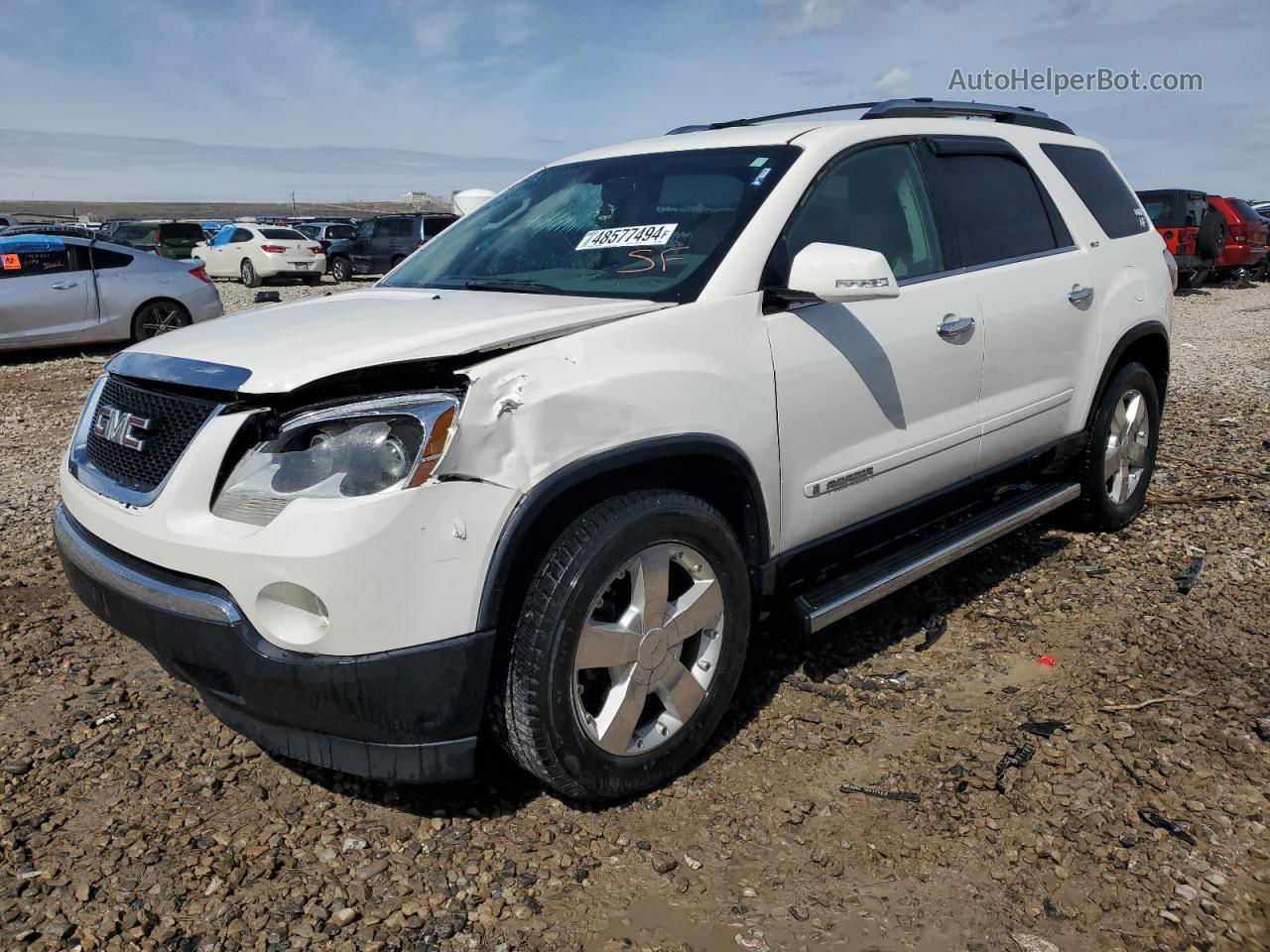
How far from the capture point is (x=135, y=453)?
8.85 feet

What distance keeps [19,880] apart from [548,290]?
2.16 metres

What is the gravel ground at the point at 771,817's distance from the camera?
2.47 metres

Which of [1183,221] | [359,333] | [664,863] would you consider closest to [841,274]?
[359,333]

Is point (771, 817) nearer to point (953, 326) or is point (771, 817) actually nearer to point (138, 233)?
point (953, 326)

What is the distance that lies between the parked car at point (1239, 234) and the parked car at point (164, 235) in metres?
23.4

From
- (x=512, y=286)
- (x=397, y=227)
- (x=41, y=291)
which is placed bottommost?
(x=512, y=286)

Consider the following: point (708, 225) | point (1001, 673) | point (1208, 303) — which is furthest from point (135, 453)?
point (1208, 303)

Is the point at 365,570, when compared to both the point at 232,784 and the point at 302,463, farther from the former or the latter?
the point at 232,784

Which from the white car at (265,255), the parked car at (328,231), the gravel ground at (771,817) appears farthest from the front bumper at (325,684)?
the parked car at (328,231)

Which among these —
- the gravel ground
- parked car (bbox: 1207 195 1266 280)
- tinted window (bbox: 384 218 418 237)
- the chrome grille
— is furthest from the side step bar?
tinted window (bbox: 384 218 418 237)

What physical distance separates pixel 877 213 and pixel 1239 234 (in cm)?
2036

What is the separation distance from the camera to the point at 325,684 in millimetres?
2367

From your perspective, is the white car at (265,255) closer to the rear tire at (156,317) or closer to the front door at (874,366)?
the rear tire at (156,317)

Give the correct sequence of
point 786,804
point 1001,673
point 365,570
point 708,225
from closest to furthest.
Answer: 1. point 365,570
2. point 786,804
3. point 708,225
4. point 1001,673
